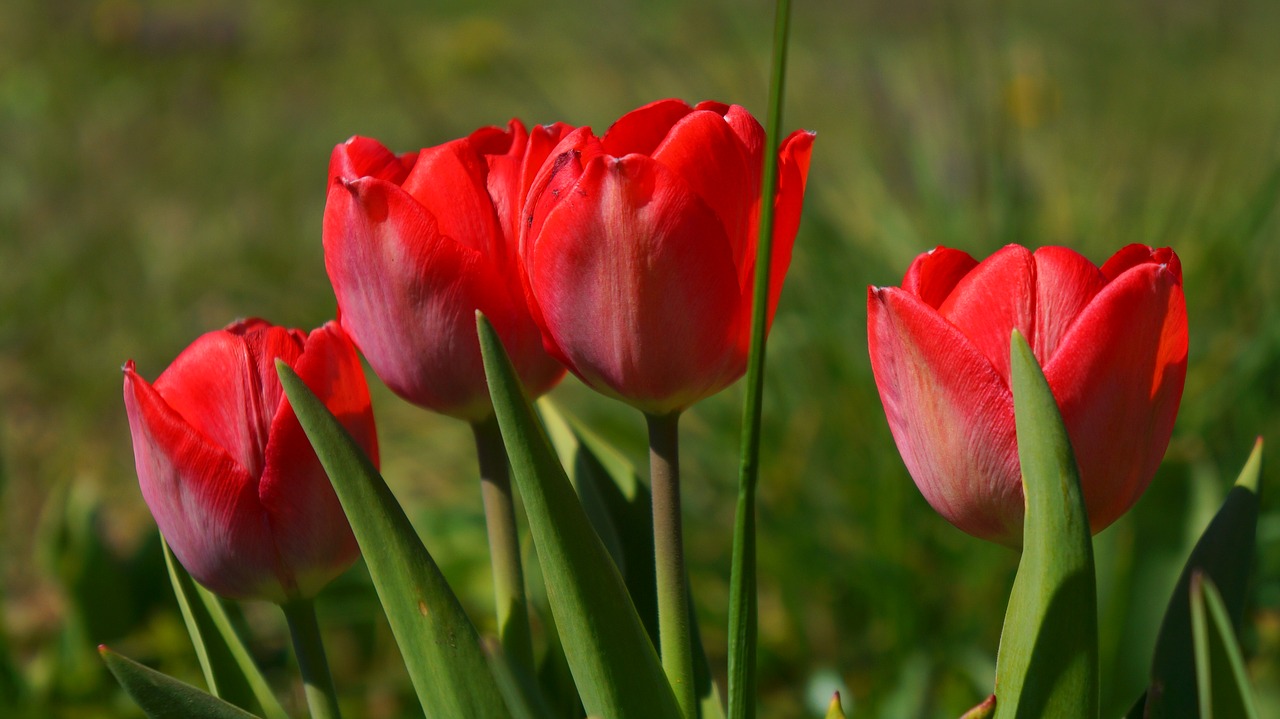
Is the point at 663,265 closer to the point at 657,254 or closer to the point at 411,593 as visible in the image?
the point at 657,254

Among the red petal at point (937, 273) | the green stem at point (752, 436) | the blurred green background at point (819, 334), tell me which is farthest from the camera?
the blurred green background at point (819, 334)

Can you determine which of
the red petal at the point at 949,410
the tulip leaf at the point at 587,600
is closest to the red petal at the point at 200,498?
the tulip leaf at the point at 587,600

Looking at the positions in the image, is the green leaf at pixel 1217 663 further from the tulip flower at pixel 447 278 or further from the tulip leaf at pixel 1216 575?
the tulip flower at pixel 447 278

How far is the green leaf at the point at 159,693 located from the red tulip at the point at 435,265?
14 cm

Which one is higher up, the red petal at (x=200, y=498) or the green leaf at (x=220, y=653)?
the red petal at (x=200, y=498)

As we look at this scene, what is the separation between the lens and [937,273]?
1.43ft

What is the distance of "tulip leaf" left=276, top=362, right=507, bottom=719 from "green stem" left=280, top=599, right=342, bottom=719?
48 millimetres

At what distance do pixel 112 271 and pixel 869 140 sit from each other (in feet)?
5.76

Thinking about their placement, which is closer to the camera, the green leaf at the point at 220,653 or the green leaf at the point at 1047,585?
the green leaf at the point at 1047,585

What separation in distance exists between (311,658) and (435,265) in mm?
172

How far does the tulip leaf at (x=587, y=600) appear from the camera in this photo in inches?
15.5

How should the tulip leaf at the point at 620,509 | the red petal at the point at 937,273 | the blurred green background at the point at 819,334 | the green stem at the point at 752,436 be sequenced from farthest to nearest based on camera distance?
1. the blurred green background at the point at 819,334
2. the tulip leaf at the point at 620,509
3. the red petal at the point at 937,273
4. the green stem at the point at 752,436

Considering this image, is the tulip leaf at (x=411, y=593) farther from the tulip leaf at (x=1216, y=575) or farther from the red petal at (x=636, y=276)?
the tulip leaf at (x=1216, y=575)

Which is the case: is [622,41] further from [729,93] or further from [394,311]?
[394,311]
